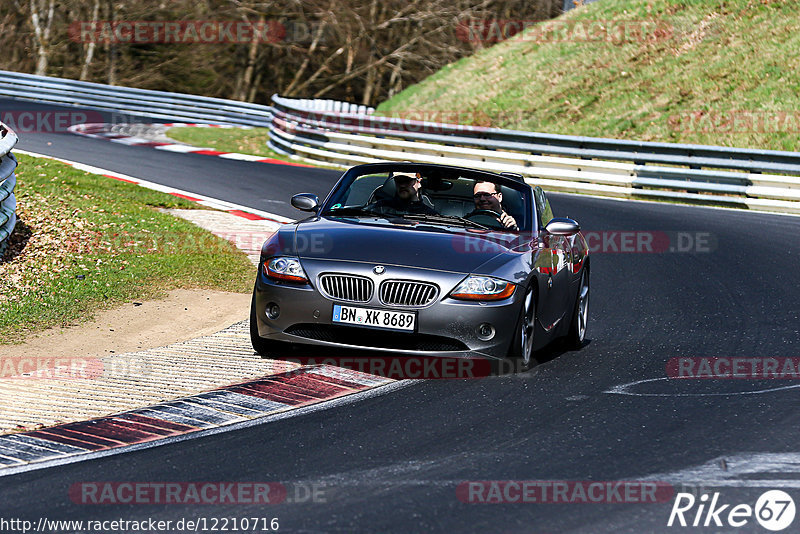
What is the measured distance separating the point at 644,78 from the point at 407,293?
25.0 m

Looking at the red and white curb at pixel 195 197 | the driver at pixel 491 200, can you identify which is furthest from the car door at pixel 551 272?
the red and white curb at pixel 195 197

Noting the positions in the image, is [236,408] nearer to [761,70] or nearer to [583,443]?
[583,443]

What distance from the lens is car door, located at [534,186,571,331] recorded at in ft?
27.4

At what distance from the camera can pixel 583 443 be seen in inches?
238

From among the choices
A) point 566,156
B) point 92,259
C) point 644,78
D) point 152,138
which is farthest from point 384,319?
point 644,78

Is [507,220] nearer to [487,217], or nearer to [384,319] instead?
[487,217]

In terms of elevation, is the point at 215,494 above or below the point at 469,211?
below

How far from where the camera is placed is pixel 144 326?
9523 millimetres

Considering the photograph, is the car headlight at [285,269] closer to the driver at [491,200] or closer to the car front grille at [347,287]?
the car front grille at [347,287]

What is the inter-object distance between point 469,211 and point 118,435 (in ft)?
12.0

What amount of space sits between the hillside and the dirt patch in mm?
18327

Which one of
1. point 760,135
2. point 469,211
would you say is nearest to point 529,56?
point 760,135

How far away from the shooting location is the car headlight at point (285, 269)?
774 centimetres

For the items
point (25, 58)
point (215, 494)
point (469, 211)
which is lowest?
point (25, 58)
